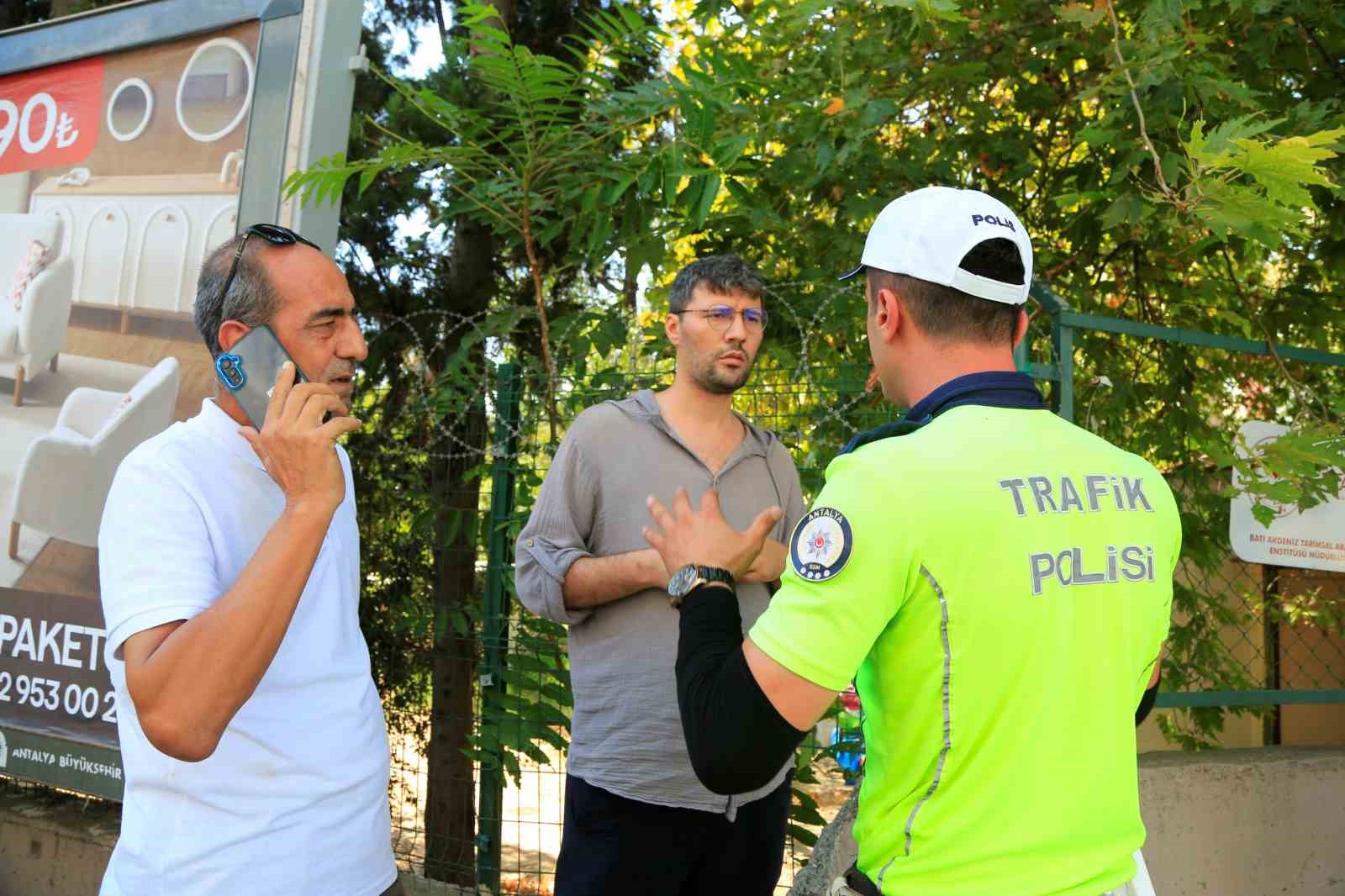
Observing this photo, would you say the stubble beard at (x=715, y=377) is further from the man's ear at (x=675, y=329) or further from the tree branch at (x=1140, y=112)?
the tree branch at (x=1140, y=112)

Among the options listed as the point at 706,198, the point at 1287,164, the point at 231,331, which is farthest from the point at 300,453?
the point at 1287,164

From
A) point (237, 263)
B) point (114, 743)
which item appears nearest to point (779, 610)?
point (237, 263)

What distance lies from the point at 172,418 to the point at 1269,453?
11.6 feet

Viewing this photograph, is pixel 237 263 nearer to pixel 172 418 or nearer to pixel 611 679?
pixel 611 679

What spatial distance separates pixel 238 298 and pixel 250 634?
25.5 inches

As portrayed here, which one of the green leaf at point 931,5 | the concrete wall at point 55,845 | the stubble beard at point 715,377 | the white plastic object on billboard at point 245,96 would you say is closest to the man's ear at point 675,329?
the stubble beard at point 715,377

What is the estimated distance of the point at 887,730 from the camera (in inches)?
59.9

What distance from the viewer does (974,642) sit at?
4.70ft

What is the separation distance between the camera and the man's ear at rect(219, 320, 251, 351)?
6.02 ft

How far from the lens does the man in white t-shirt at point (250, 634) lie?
4.90ft

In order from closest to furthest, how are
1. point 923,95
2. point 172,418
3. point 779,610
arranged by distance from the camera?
1. point 779,610
2. point 172,418
3. point 923,95

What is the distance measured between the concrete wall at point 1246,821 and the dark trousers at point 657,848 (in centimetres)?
166

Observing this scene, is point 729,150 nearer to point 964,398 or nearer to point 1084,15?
point 1084,15

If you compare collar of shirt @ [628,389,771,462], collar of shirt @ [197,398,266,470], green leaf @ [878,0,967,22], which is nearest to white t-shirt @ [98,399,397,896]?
collar of shirt @ [197,398,266,470]
